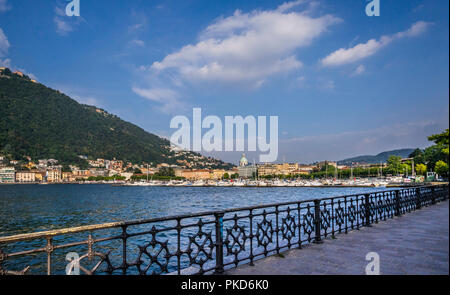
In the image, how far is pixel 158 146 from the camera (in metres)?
196

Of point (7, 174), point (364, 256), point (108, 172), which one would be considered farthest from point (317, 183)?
point (7, 174)

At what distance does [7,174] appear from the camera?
444 feet

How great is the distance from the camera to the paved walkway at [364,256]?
4.73 metres

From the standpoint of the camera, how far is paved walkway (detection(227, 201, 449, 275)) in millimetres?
4730

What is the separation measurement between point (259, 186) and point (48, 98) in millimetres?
121730

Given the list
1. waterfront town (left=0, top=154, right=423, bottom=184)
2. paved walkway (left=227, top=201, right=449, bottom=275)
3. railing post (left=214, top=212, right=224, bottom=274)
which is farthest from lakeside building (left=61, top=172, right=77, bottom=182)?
railing post (left=214, top=212, right=224, bottom=274)

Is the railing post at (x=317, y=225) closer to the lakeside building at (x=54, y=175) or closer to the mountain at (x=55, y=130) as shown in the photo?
the mountain at (x=55, y=130)

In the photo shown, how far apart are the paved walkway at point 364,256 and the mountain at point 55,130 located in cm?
15269

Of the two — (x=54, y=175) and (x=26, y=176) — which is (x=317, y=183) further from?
(x=26, y=176)

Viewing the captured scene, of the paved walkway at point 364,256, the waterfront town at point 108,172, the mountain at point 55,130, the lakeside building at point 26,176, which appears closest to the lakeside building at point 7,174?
the waterfront town at point 108,172

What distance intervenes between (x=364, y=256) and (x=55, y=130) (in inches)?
6289

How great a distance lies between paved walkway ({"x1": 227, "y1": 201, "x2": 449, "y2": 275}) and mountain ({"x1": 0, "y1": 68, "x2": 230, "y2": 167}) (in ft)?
501

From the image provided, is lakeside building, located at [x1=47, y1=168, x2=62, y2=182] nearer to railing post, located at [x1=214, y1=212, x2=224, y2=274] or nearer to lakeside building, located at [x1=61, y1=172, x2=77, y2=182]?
lakeside building, located at [x1=61, y1=172, x2=77, y2=182]
